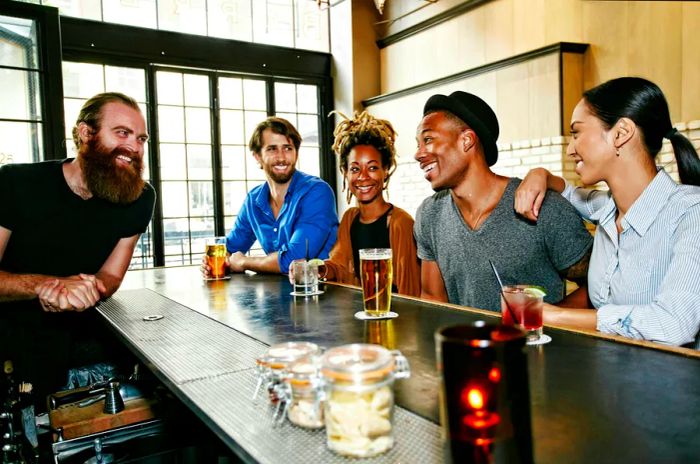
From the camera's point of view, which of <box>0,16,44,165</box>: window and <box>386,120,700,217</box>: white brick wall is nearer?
<box>386,120,700,217</box>: white brick wall

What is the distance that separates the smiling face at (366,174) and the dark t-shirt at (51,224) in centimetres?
102

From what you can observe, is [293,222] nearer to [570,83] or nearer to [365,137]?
[365,137]

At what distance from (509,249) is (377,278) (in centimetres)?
61

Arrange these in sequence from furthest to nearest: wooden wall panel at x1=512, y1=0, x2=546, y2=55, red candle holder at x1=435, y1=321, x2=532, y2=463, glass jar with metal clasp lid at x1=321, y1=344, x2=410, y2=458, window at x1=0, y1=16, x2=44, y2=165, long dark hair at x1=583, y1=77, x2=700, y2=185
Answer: wooden wall panel at x1=512, y1=0, x2=546, y2=55
window at x1=0, y1=16, x2=44, y2=165
long dark hair at x1=583, y1=77, x2=700, y2=185
glass jar with metal clasp lid at x1=321, y1=344, x2=410, y2=458
red candle holder at x1=435, y1=321, x2=532, y2=463

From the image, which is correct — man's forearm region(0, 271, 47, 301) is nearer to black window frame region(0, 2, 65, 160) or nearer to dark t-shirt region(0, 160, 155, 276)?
dark t-shirt region(0, 160, 155, 276)

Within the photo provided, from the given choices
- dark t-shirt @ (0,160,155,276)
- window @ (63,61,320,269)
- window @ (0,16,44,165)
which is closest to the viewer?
dark t-shirt @ (0,160,155,276)

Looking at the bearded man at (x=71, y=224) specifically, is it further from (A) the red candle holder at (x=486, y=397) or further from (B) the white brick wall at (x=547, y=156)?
(B) the white brick wall at (x=547, y=156)

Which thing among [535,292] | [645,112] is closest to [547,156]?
[645,112]

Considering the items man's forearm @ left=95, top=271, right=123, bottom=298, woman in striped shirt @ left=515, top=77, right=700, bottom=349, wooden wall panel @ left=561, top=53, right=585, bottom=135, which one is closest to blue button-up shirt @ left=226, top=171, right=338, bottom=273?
man's forearm @ left=95, top=271, right=123, bottom=298

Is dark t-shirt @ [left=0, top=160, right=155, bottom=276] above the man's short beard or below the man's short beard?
below

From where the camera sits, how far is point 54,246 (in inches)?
81.3

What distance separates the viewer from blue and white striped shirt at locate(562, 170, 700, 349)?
119cm

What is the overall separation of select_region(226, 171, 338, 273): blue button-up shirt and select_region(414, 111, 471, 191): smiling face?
805 millimetres

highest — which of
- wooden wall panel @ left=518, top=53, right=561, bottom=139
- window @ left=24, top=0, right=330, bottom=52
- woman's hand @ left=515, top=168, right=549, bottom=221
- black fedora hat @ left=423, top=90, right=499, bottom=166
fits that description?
window @ left=24, top=0, right=330, bottom=52
